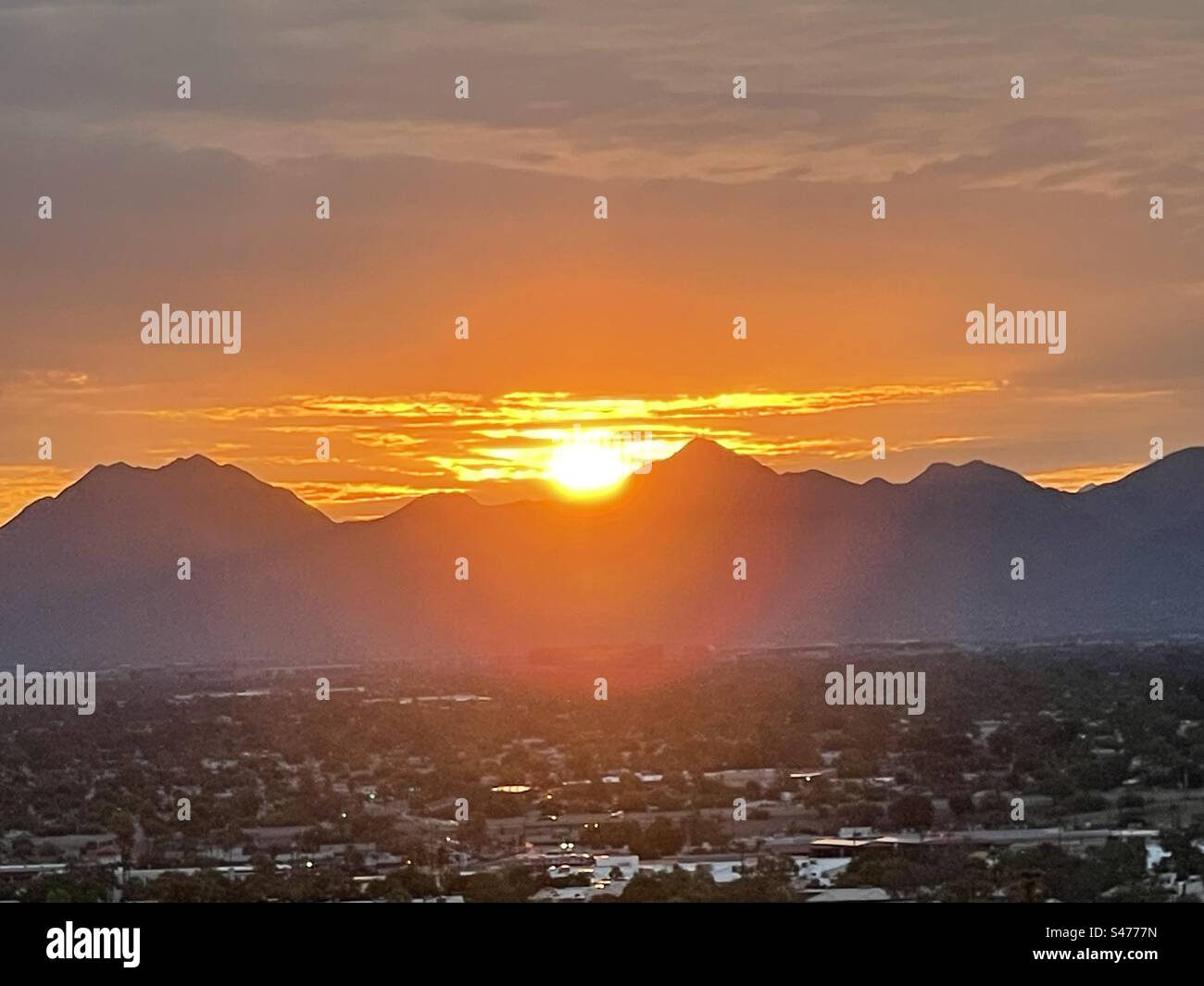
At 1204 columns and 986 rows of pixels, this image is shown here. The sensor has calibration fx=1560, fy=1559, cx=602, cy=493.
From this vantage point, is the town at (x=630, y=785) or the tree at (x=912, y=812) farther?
the tree at (x=912, y=812)

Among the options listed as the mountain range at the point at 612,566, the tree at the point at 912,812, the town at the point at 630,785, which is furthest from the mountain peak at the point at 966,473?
the tree at the point at 912,812

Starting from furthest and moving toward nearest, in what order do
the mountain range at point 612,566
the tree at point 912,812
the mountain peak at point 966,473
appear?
the mountain peak at point 966,473
the mountain range at point 612,566
the tree at point 912,812

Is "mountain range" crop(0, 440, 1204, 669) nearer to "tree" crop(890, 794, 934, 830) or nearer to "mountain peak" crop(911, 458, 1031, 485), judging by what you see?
"mountain peak" crop(911, 458, 1031, 485)

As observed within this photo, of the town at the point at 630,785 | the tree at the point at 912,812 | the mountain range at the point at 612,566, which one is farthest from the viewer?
the mountain range at the point at 612,566

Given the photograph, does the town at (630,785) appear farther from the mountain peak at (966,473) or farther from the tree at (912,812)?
the mountain peak at (966,473)

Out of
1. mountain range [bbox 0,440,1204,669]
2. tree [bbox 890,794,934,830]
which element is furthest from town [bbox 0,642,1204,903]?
mountain range [bbox 0,440,1204,669]

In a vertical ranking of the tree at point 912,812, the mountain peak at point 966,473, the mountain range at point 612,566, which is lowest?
the tree at point 912,812

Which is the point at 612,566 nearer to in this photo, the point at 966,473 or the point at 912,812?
the point at 966,473

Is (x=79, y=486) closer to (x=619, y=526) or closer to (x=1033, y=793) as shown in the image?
(x=619, y=526)

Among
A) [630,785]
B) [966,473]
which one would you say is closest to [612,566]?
[966,473]
